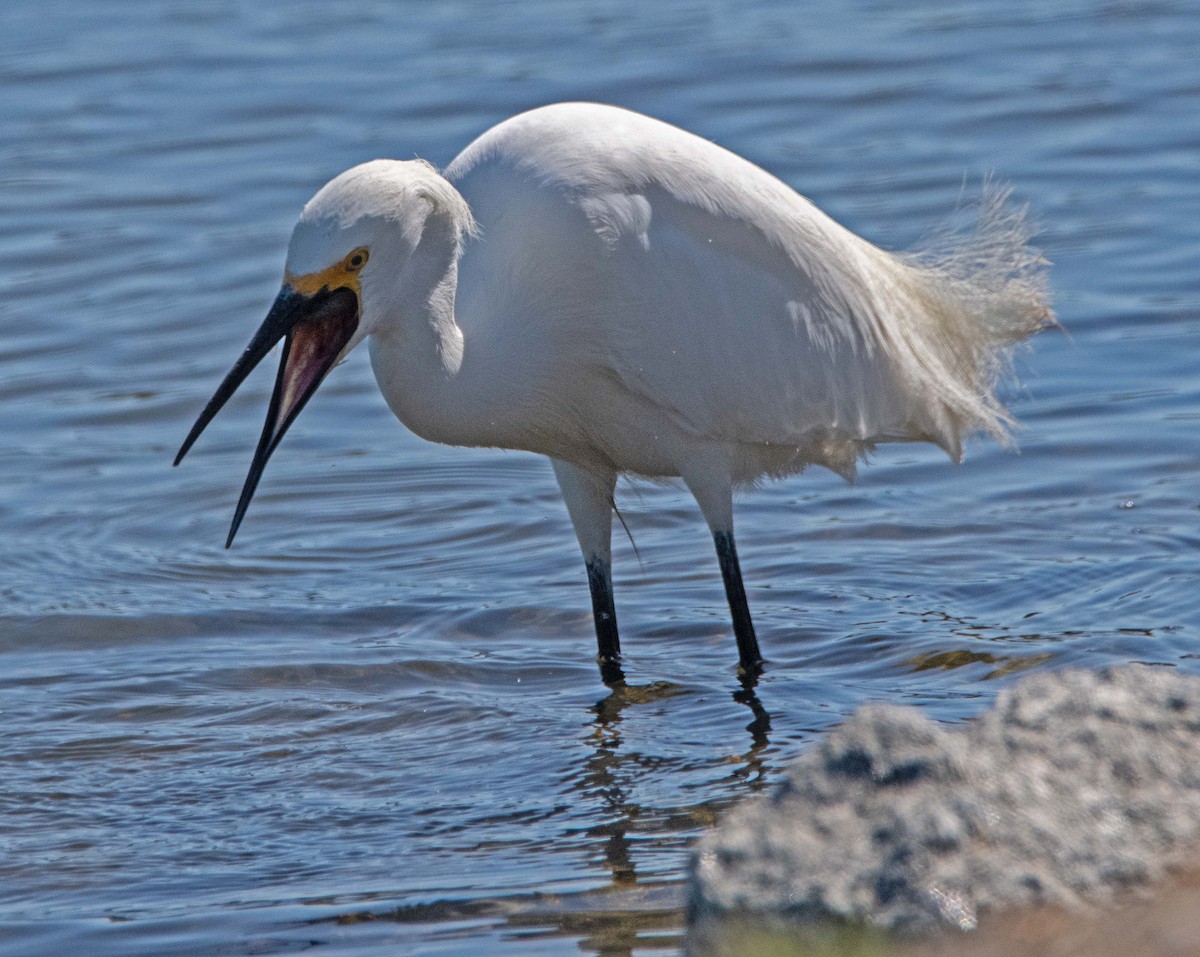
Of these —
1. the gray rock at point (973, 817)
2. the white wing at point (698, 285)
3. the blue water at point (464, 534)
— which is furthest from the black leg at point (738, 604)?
the gray rock at point (973, 817)

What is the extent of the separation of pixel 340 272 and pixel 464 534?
9.59ft

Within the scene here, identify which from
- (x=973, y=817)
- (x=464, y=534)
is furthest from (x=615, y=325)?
(x=973, y=817)

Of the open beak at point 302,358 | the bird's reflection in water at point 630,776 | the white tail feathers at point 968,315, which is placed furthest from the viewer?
the white tail feathers at point 968,315

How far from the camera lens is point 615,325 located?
585 cm

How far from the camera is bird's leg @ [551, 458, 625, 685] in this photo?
6355 millimetres

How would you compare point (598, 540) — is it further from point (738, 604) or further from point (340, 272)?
point (340, 272)

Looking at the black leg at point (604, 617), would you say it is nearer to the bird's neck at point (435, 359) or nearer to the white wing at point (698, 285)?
the white wing at point (698, 285)

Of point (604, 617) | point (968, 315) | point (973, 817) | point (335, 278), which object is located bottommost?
point (604, 617)

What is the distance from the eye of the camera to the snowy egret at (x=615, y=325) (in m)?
5.29

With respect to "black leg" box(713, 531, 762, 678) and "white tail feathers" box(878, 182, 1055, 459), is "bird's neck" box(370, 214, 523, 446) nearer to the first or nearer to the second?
"black leg" box(713, 531, 762, 678)

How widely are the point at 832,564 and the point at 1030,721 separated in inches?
172

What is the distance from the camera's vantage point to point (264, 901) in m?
4.51

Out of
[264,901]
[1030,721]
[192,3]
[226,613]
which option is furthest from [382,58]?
[1030,721]

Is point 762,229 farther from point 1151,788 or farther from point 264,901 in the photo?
point 1151,788
